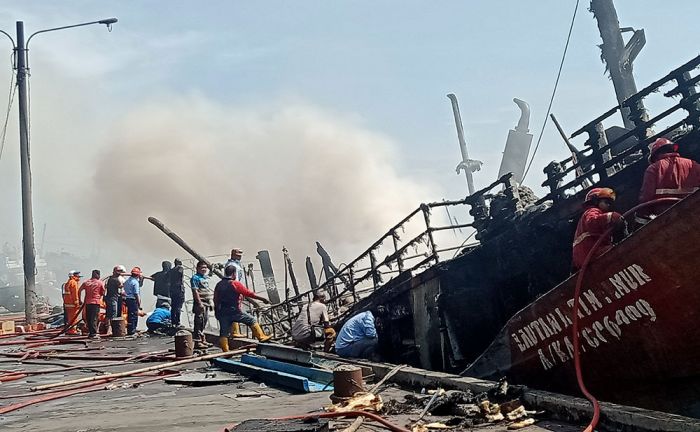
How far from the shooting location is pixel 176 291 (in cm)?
1566

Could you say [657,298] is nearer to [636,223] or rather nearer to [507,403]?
[636,223]

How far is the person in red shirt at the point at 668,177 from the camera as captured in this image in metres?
6.11

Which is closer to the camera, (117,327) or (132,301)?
(117,327)

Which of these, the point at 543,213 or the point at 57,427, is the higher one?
the point at 543,213

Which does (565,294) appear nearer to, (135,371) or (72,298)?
(135,371)

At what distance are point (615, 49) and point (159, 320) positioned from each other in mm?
14046

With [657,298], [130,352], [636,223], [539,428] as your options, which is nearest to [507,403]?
[539,428]

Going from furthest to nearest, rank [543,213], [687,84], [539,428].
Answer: [543,213]
[687,84]
[539,428]

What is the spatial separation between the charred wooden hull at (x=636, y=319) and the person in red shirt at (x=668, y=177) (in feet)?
3.35

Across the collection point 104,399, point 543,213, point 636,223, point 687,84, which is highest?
Answer: point 687,84

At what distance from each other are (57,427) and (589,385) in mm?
5320

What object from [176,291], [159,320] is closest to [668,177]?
[176,291]

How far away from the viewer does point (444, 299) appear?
1016 cm

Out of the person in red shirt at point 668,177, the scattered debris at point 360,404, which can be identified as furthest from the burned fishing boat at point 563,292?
the scattered debris at point 360,404
